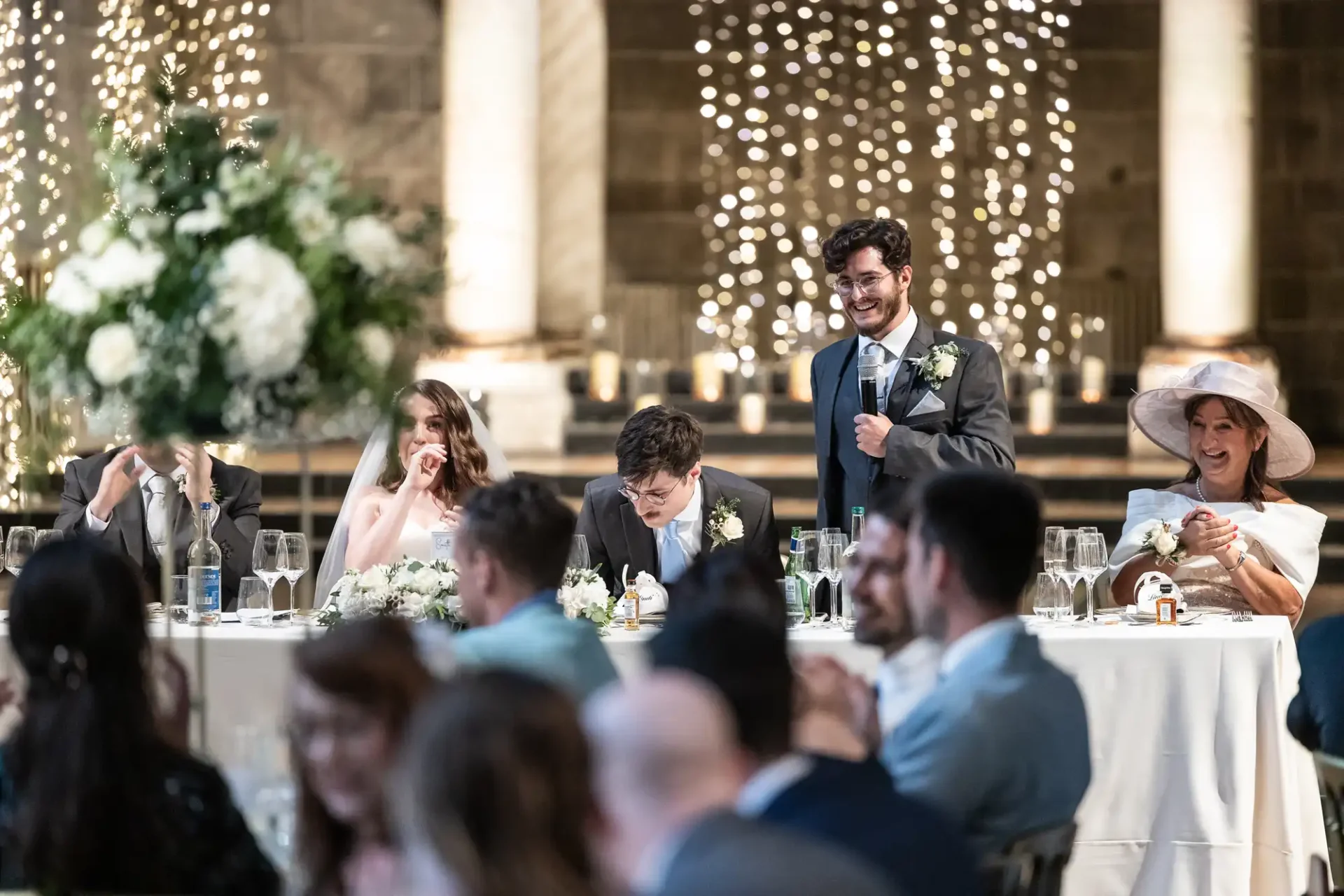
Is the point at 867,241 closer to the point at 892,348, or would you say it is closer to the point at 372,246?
the point at 892,348

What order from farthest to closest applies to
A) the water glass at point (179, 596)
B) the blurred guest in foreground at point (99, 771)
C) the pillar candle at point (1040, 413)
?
the pillar candle at point (1040, 413)
the water glass at point (179, 596)
the blurred guest in foreground at point (99, 771)

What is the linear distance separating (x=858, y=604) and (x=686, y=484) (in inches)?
74.0

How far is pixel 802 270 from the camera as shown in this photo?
15.1m

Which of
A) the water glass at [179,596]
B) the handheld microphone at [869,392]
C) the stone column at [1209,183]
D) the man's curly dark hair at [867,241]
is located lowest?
the water glass at [179,596]

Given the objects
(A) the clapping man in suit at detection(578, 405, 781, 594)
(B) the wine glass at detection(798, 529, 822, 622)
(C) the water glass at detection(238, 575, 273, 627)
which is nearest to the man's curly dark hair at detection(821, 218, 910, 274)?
(A) the clapping man in suit at detection(578, 405, 781, 594)

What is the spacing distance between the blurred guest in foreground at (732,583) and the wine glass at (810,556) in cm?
145

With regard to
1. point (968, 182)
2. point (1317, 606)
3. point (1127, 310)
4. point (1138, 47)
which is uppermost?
point (1138, 47)

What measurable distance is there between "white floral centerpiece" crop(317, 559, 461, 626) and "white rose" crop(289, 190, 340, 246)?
70.3 inches

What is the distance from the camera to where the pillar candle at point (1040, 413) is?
12203 millimetres

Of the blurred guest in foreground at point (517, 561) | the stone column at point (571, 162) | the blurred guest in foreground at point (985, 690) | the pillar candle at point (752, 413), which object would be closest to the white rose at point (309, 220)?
the blurred guest in foreground at point (517, 561)

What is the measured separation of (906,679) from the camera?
11.8ft

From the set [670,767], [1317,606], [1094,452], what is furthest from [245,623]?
[1094,452]

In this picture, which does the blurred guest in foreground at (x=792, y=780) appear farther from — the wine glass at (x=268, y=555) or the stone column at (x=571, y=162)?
the stone column at (x=571, y=162)

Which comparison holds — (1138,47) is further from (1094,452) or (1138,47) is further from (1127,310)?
(1094,452)
